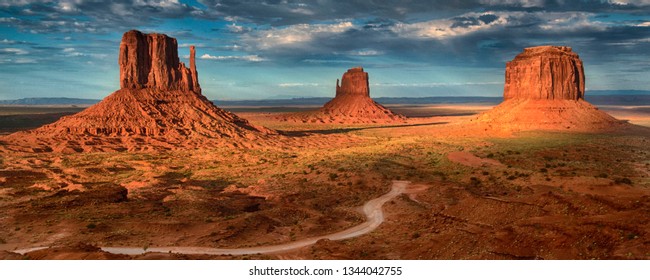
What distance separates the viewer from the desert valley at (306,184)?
2491 centimetres

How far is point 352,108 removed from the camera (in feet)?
544

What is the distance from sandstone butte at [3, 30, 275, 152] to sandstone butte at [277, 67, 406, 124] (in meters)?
70.8

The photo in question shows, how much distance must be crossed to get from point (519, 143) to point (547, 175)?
27.2 metres

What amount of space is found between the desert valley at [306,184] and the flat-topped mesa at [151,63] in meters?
0.22

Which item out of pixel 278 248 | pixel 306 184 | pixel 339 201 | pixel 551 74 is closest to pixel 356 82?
pixel 551 74

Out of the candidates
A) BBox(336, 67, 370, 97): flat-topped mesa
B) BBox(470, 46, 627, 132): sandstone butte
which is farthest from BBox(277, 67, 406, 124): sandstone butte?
BBox(470, 46, 627, 132): sandstone butte

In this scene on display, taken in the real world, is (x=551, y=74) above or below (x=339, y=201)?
above

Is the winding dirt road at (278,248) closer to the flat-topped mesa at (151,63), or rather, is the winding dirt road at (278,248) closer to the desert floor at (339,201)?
the desert floor at (339,201)

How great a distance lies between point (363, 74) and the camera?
17200 centimetres

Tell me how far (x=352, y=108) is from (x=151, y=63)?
9125 centimetres

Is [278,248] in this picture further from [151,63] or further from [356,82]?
[356,82]

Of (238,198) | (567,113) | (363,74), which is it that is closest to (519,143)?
(567,113)

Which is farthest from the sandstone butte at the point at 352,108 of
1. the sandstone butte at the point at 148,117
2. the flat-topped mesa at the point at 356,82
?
the sandstone butte at the point at 148,117
